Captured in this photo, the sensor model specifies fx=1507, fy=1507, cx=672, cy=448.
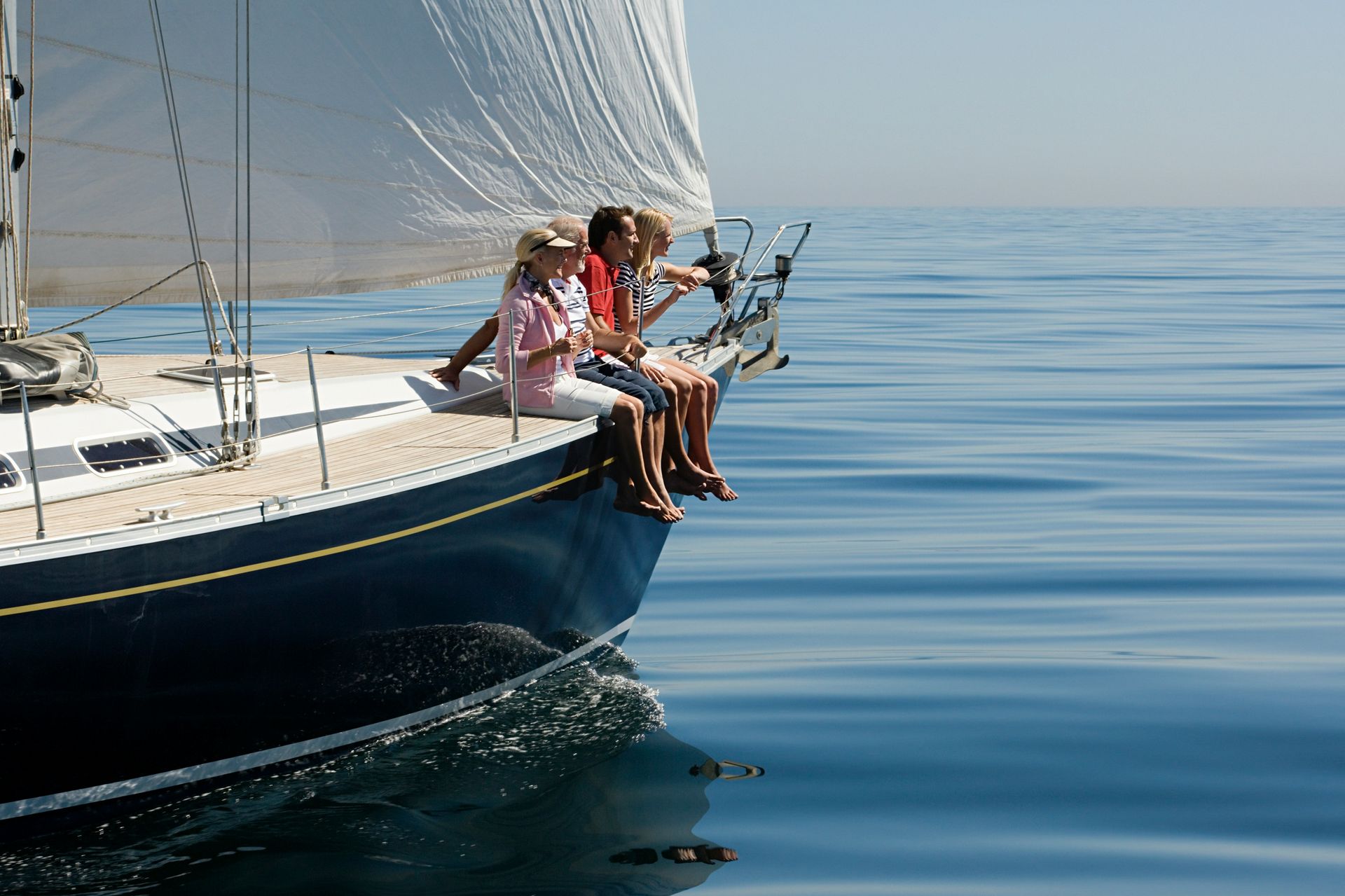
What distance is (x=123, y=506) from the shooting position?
5363 mm

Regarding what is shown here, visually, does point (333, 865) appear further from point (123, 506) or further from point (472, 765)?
point (123, 506)

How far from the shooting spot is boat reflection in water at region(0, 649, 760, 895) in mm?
5086

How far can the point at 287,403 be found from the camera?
6812 millimetres

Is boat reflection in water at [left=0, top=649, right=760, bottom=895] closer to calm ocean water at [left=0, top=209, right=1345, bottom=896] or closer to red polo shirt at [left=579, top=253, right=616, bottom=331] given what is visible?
calm ocean water at [left=0, top=209, right=1345, bottom=896]

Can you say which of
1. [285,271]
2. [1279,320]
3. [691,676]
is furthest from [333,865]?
[1279,320]

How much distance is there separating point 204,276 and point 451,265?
1515 mm

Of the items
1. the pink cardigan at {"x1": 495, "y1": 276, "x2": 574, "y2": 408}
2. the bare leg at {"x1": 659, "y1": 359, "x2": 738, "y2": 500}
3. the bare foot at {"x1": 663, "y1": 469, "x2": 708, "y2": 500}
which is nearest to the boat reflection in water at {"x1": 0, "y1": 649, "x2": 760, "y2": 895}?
the bare foot at {"x1": 663, "y1": 469, "x2": 708, "y2": 500}

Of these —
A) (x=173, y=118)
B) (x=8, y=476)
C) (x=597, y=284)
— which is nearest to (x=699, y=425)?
(x=597, y=284)

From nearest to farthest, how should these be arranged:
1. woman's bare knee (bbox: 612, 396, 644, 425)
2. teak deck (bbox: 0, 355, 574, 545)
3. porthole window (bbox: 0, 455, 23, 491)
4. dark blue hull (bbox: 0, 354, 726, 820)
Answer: dark blue hull (bbox: 0, 354, 726, 820), teak deck (bbox: 0, 355, 574, 545), porthole window (bbox: 0, 455, 23, 491), woman's bare knee (bbox: 612, 396, 644, 425)

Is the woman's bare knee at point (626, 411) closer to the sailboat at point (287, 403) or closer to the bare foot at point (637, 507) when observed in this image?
the sailboat at point (287, 403)

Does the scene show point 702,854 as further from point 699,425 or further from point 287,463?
point 699,425

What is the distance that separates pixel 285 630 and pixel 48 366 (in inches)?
61.5

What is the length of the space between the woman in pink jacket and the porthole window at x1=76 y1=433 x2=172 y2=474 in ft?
4.88

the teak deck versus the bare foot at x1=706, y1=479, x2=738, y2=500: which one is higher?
the teak deck
